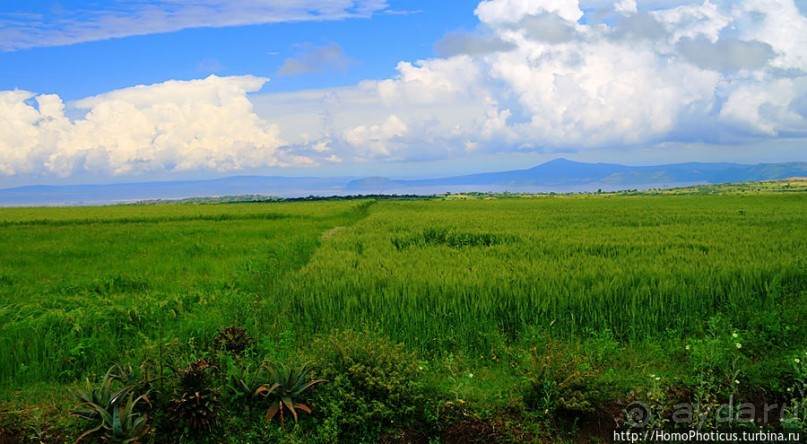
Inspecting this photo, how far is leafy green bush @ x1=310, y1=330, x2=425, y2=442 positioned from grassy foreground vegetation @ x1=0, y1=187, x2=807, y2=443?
20mm

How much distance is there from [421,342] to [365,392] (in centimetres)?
222

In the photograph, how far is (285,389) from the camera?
5.30 metres

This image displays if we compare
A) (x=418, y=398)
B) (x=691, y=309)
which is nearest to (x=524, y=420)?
(x=418, y=398)

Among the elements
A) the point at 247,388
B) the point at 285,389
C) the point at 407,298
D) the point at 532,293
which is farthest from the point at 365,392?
the point at 532,293

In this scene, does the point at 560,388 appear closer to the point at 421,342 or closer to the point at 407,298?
the point at 421,342

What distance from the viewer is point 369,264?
35.8ft

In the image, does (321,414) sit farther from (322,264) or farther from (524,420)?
(322,264)

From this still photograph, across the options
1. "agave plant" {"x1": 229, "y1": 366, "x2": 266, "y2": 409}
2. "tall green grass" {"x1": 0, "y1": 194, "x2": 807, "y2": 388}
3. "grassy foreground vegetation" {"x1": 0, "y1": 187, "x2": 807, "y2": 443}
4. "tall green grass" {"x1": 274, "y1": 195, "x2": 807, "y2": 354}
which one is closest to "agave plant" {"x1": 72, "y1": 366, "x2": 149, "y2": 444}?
"grassy foreground vegetation" {"x1": 0, "y1": 187, "x2": 807, "y2": 443}

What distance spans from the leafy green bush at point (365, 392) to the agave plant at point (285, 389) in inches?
8.0

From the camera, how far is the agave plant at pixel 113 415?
183 inches

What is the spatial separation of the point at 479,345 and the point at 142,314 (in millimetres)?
5254

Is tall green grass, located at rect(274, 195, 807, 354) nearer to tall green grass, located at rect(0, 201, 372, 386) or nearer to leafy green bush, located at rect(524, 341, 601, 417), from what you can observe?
tall green grass, located at rect(0, 201, 372, 386)

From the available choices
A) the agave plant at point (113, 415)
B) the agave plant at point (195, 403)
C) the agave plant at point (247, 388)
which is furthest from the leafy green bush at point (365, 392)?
the agave plant at point (113, 415)

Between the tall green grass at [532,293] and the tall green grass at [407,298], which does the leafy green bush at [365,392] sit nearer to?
the tall green grass at [407,298]
